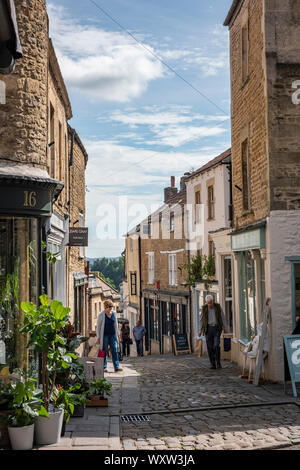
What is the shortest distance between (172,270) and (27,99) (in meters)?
21.0

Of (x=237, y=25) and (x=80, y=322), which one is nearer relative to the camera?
(x=237, y=25)

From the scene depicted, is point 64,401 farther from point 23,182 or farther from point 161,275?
point 161,275

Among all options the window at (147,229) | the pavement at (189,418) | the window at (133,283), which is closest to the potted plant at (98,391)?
the pavement at (189,418)

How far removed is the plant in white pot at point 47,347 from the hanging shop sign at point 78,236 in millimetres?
8879

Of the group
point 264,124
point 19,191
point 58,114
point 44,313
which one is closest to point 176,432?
point 44,313

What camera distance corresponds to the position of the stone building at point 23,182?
7.87 meters

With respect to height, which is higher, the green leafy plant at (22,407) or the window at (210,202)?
the window at (210,202)

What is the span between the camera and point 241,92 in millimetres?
14141

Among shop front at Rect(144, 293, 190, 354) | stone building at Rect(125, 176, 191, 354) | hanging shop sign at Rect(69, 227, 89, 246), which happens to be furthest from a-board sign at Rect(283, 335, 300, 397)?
shop front at Rect(144, 293, 190, 354)

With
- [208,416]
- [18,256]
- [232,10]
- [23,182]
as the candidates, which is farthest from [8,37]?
[232,10]

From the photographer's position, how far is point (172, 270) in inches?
1152

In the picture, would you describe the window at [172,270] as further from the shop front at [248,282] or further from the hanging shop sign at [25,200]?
the hanging shop sign at [25,200]

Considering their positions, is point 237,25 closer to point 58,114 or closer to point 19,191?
point 58,114
